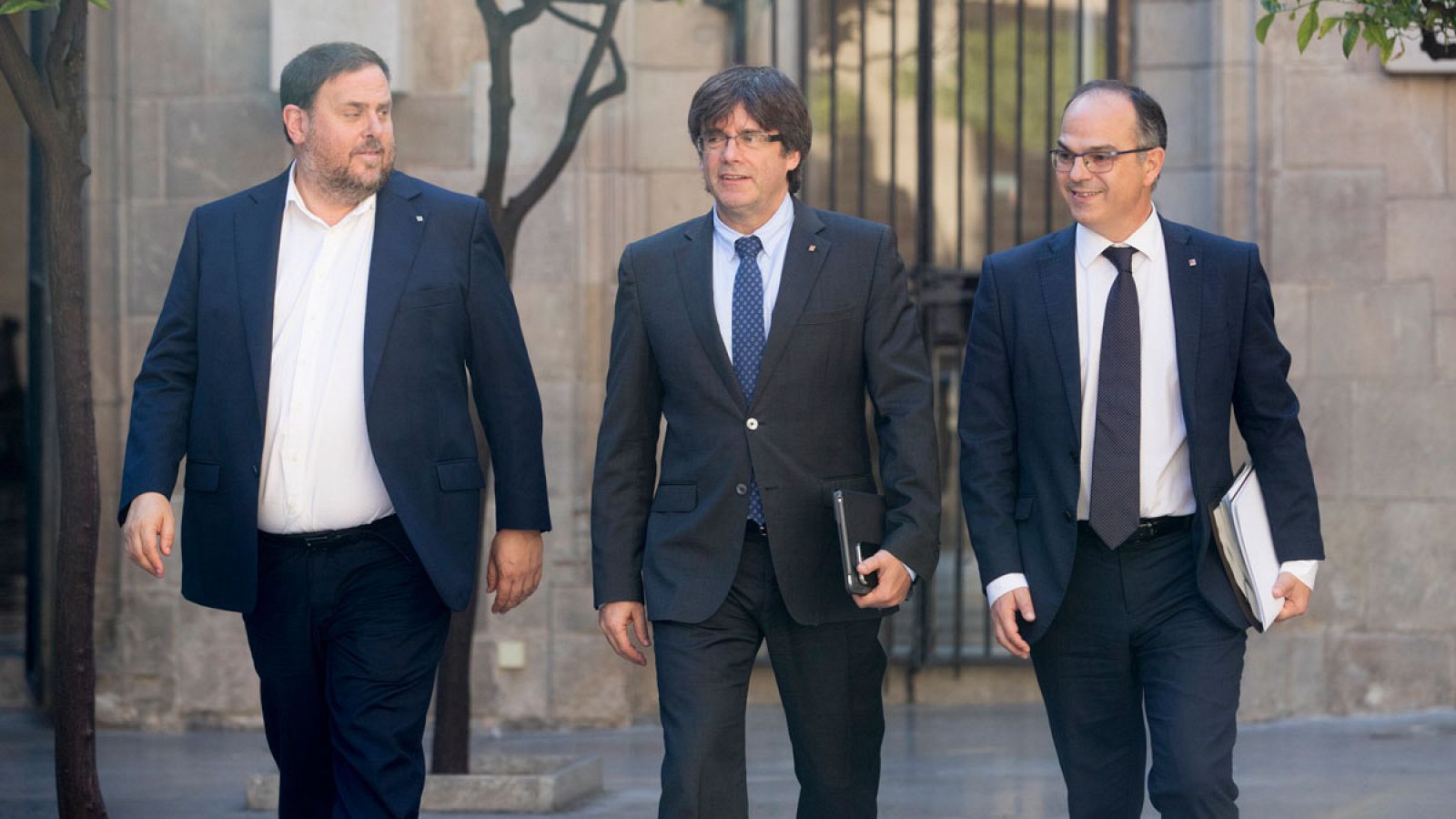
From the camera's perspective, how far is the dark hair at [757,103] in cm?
473

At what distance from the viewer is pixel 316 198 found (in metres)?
4.93

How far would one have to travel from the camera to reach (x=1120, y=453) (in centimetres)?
474

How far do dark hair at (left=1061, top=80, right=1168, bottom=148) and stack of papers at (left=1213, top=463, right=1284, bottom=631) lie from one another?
81cm

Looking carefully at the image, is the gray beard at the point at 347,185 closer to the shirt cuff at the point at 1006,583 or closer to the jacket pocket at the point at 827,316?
the jacket pocket at the point at 827,316

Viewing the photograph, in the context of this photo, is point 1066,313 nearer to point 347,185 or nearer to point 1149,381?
point 1149,381

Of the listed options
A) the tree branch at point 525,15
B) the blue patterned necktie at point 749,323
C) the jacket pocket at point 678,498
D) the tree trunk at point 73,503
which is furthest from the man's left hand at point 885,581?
the tree branch at point 525,15

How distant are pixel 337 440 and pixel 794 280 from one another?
112cm

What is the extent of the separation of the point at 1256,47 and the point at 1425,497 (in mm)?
2121

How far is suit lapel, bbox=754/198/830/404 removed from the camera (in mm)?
4742

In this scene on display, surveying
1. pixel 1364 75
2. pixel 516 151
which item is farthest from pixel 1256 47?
pixel 516 151

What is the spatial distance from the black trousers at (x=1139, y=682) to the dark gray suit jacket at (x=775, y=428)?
0.39 meters

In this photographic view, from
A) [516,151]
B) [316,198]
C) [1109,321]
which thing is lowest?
[1109,321]

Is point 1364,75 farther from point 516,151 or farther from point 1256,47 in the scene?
point 516,151

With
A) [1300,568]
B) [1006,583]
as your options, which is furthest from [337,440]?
[1300,568]
